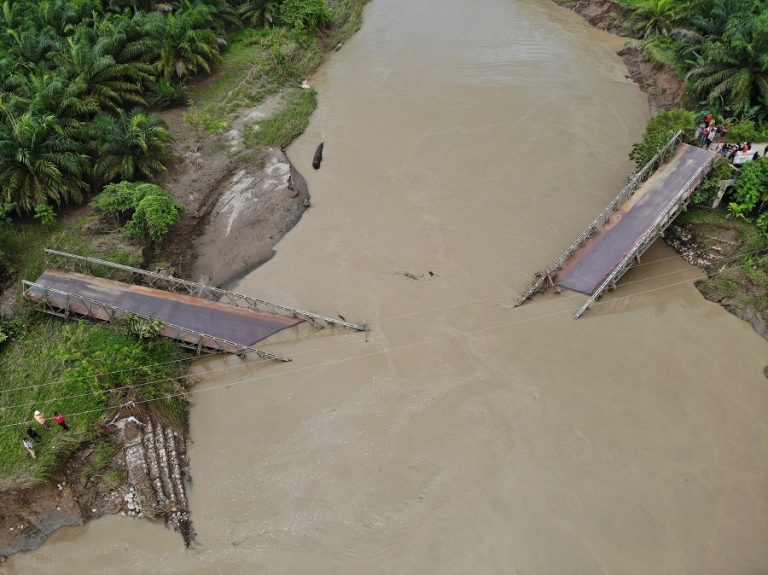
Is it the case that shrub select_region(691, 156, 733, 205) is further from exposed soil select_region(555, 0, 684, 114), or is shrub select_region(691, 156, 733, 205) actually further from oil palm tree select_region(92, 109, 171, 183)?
oil palm tree select_region(92, 109, 171, 183)

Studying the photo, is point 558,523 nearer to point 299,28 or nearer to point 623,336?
point 623,336

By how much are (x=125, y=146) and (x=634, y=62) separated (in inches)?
940

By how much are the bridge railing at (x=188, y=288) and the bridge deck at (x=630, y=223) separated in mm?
6943

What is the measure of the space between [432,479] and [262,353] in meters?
5.82

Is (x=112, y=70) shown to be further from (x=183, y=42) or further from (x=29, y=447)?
(x=29, y=447)

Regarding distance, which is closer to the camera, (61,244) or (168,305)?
(168,305)

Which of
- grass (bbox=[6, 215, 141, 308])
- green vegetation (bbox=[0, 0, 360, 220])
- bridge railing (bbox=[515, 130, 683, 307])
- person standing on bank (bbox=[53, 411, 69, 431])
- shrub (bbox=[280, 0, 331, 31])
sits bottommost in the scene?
grass (bbox=[6, 215, 141, 308])

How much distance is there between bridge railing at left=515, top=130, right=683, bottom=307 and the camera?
56.3 feet

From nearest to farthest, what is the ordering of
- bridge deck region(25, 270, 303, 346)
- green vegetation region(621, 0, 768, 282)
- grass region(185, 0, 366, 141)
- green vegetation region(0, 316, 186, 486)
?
1. green vegetation region(0, 316, 186, 486)
2. bridge deck region(25, 270, 303, 346)
3. green vegetation region(621, 0, 768, 282)
4. grass region(185, 0, 366, 141)

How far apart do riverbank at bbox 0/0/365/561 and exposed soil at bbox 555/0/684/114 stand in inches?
522

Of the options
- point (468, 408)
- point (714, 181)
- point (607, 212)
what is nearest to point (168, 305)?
point (468, 408)

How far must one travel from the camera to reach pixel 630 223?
18.2 metres

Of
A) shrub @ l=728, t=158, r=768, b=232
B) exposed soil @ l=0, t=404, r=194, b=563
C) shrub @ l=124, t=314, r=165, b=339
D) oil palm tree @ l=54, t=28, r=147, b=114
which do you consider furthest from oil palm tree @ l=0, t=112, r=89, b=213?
shrub @ l=728, t=158, r=768, b=232

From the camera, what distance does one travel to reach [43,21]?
78.8 feet
